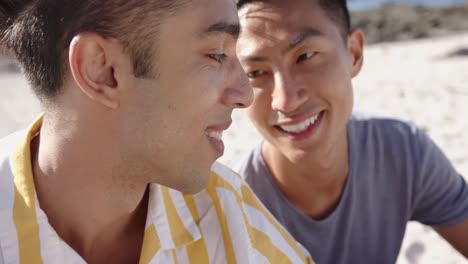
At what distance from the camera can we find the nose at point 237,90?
6.25ft

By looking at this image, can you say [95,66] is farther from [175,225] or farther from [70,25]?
[175,225]

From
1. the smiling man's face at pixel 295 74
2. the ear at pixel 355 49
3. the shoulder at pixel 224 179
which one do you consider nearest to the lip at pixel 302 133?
the smiling man's face at pixel 295 74

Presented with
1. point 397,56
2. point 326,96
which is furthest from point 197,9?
point 397,56

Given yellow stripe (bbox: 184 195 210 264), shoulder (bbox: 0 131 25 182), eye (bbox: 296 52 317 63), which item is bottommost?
yellow stripe (bbox: 184 195 210 264)

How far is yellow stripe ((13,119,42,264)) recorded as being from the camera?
5.58 feet

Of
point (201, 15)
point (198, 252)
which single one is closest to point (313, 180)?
point (198, 252)

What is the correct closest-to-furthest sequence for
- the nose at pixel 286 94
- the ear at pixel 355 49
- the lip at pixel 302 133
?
the nose at pixel 286 94
the lip at pixel 302 133
the ear at pixel 355 49

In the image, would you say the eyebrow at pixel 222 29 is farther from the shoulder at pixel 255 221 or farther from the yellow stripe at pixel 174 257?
the yellow stripe at pixel 174 257

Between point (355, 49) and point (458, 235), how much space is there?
1011mm

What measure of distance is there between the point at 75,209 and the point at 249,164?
126 cm

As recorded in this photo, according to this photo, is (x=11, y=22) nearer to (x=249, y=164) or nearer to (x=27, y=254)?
(x=27, y=254)

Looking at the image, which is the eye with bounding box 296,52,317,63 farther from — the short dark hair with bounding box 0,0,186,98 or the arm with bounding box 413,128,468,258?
the short dark hair with bounding box 0,0,186,98

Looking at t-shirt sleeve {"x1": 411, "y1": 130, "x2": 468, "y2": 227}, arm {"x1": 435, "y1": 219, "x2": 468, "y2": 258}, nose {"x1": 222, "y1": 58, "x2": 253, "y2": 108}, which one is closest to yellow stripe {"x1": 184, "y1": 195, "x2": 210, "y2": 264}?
nose {"x1": 222, "y1": 58, "x2": 253, "y2": 108}

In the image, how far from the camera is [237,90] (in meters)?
1.92
